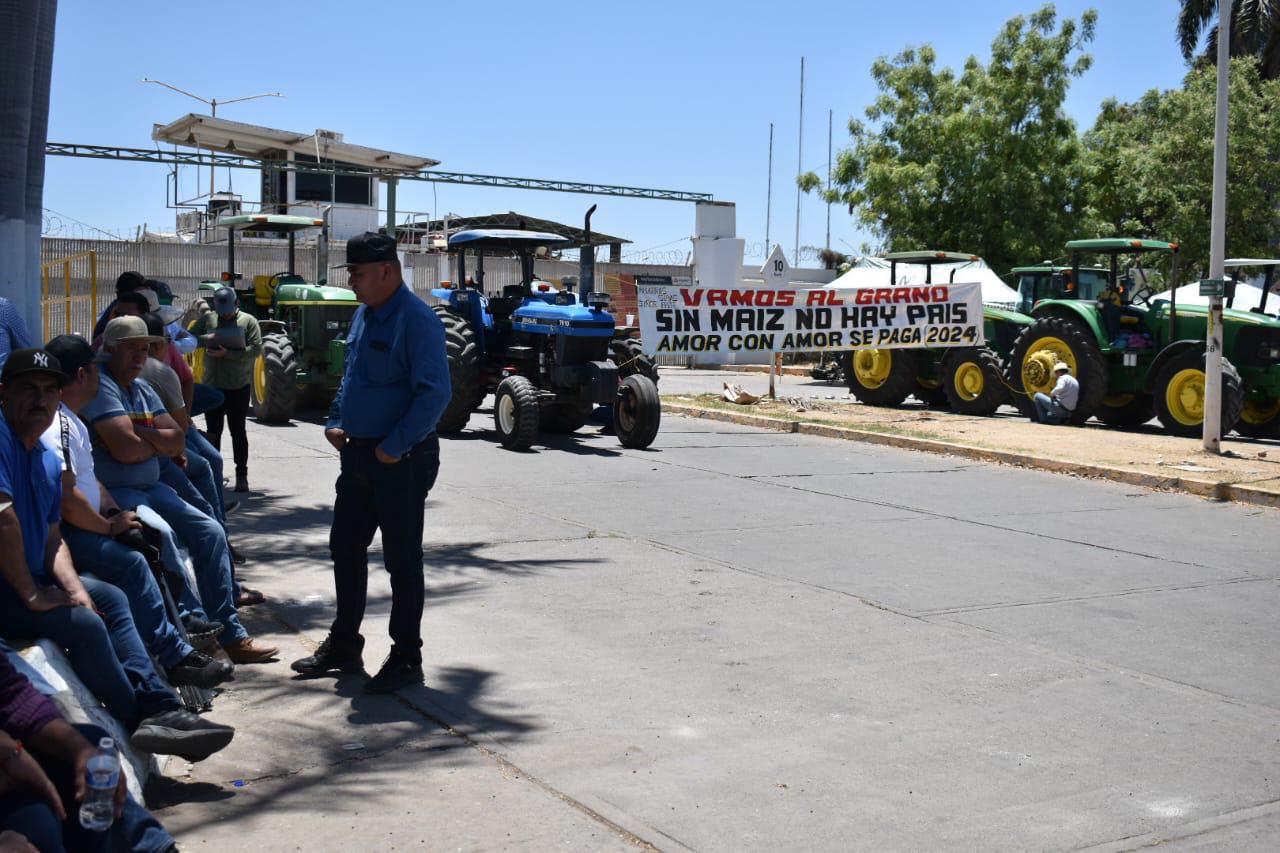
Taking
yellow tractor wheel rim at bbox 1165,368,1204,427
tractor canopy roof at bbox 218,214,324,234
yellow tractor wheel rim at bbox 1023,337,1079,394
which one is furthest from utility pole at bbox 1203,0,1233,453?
tractor canopy roof at bbox 218,214,324,234

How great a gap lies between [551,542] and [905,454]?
298 inches

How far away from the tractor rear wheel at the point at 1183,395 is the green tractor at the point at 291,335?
34.4 feet

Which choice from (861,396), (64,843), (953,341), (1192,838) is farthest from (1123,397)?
(64,843)

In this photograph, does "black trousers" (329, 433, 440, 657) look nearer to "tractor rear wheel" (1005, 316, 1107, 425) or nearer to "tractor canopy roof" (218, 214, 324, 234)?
"tractor canopy roof" (218, 214, 324, 234)

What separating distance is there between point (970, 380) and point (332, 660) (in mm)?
16123

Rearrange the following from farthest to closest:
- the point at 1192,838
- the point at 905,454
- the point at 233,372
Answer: the point at 905,454 < the point at 233,372 < the point at 1192,838

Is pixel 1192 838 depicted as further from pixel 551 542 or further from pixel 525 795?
pixel 551 542

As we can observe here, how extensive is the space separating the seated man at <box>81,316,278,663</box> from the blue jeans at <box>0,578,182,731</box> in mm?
1434

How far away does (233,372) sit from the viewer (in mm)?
10766

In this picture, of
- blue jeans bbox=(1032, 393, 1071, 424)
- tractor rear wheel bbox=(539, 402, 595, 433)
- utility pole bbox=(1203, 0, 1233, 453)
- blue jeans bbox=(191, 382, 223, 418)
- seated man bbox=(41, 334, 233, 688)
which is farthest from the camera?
blue jeans bbox=(1032, 393, 1071, 424)

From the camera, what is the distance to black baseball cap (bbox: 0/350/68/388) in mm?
4480

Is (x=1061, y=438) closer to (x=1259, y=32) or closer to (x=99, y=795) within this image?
(x=99, y=795)

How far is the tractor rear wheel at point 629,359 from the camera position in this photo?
1692 centimetres

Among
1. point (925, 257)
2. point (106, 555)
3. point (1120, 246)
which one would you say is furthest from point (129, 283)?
point (925, 257)
